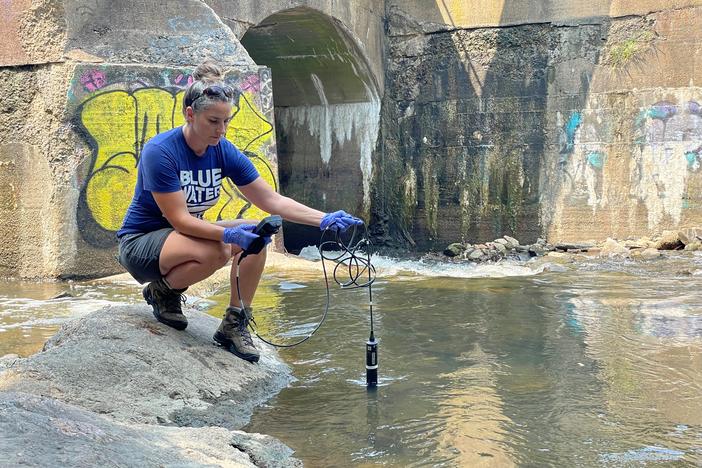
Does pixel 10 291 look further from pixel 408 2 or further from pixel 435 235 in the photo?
pixel 408 2

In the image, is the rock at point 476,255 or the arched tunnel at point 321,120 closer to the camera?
the rock at point 476,255

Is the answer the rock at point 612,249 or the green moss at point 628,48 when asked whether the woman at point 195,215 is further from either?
the green moss at point 628,48

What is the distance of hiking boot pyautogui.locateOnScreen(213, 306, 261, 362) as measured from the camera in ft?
13.6

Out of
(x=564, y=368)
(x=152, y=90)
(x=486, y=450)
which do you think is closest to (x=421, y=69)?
(x=152, y=90)

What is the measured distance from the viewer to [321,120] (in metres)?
13.9

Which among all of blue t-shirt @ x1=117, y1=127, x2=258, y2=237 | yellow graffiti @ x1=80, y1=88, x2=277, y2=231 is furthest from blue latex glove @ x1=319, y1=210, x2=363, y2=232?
yellow graffiti @ x1=80, y1=88, x2=277, y2=231

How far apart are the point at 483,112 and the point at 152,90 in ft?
19.2

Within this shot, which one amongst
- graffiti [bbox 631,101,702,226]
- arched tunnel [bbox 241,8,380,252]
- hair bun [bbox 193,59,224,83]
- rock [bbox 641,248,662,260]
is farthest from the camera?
arched tunnel [bbox 241,8,380,252]

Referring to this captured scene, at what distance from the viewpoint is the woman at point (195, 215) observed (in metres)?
3.76

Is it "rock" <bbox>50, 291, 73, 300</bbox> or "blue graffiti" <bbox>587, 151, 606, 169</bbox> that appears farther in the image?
"blue graffiti" <bbox>587, 151, 606, 169</bbox>

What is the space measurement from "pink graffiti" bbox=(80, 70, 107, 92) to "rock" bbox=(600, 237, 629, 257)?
6.84 meters

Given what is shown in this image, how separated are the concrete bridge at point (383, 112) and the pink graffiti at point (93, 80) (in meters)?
0.02

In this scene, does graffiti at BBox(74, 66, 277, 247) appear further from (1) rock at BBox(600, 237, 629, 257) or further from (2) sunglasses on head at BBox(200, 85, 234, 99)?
(1) rock at BBox(600, 237, 629, 257)

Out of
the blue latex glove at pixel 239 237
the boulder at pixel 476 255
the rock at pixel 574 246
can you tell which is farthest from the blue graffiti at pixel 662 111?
the blue latex glove at pixel 239 237
